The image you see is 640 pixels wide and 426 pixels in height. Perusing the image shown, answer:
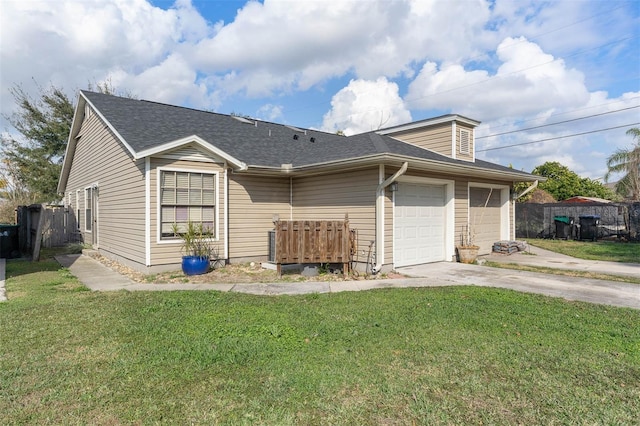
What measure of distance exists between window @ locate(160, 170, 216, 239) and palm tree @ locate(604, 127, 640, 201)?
26.9 metres

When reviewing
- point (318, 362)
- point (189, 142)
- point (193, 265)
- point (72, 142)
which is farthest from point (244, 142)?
point (318, 362)

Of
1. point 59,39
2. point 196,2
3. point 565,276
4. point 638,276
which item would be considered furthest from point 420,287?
point 59,39

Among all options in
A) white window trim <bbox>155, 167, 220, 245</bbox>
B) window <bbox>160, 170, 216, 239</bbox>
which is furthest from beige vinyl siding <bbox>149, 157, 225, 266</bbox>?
window <bbox>160, 170, 216, 239</bbox>

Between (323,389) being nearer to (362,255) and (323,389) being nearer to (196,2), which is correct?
(362,255)

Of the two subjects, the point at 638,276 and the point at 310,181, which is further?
the point at 310,181

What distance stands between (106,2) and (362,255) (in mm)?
9979

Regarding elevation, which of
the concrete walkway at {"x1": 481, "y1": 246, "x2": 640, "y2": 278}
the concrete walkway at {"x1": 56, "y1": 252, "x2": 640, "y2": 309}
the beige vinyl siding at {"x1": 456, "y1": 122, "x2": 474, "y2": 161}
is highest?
the beige vinyl siding at {"x1": 456, "y1": 122, "x2": 474, "y2": 161}

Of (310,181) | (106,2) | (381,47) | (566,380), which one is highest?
(381,47)

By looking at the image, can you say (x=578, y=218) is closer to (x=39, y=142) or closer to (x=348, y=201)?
(x=348, y=201)

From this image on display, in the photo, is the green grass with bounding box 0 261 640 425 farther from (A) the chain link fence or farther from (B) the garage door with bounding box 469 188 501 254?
(A) the chain link fence

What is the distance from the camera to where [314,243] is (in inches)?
317

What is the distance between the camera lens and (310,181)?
32.4 feet

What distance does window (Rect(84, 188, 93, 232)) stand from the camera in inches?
492

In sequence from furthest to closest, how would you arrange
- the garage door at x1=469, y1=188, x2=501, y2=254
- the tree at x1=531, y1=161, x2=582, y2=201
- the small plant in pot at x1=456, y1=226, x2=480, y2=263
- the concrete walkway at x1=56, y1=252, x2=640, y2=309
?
the tree at x1=531, y1=161, x2=582, y2=201, the garage door at x1=469, y1=188, x2=501, y2=254, the small plant in pot at x1=456, y1=226, x2=480, y2=263, the concrete walkway at x1=56, y1=252, x2=640, y2=309
